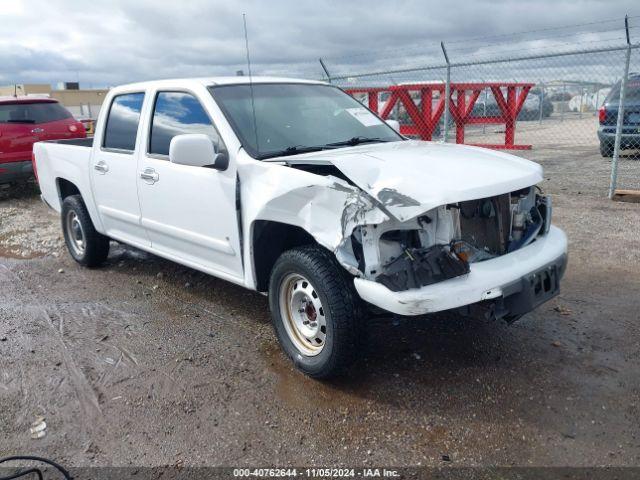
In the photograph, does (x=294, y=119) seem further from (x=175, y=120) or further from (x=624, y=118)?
(x=624, y=118)

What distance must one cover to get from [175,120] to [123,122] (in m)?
0.96

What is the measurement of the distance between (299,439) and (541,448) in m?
1.25

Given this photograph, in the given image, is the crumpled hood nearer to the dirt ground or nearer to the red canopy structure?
the dirt ground

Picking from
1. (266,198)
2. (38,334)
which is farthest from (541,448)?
(38,334)

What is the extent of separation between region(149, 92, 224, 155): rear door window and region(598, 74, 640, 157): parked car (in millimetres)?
8488

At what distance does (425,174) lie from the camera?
3.24 meters

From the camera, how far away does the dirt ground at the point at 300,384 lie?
116 inches

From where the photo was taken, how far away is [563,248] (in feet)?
12.0

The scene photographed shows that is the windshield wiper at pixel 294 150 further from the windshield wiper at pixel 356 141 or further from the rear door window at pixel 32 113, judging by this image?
the rear door window at pixel 32 113

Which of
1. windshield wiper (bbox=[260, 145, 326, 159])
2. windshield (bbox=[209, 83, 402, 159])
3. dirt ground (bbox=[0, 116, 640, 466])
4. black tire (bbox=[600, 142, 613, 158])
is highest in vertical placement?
windshield (bbox=[209, 83, 402, 159])

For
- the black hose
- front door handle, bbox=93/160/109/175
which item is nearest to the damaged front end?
the black hose

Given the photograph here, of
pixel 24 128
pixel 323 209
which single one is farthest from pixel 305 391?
pixel 24 128

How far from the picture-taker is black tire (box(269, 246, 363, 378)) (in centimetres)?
319

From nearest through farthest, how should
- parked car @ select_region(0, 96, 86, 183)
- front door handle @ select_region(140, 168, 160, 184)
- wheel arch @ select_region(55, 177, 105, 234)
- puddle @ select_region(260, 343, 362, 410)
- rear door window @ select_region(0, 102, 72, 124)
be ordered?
1. puddle @ select_region(260, 343, 362, 410)
2. front door handle @ select_region(140, 168, 160, 184)
3. wheel arch @ select_region(55, 177, 105, 234)
4. parked car @ select_region(0, 96, 86, 183)
5. rear door window @ select_region(0, 102, 72, 124)
